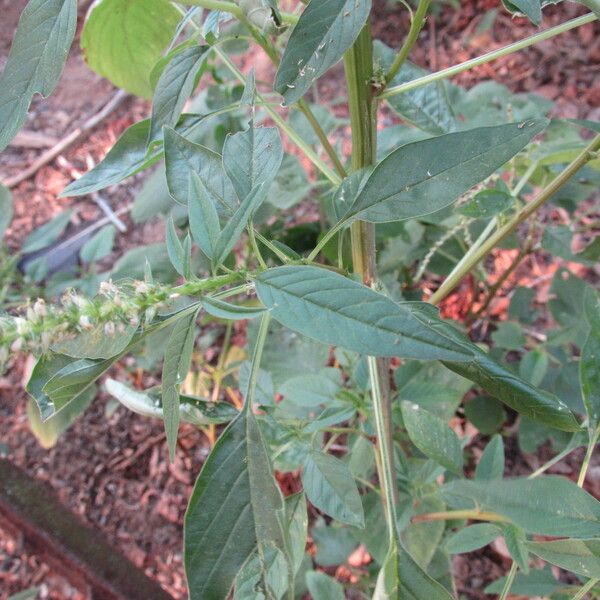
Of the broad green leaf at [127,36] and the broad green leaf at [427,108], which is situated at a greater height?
the broad green leaf at [127,36]

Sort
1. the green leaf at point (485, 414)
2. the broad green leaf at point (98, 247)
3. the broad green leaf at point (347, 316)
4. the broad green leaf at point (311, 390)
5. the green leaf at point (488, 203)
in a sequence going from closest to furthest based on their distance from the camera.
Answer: the broad green leaf at point (347, 316) < the green leaf at point (488, 203) < the broad green leaf at point (311, 390) < the green leaf at point (485, 414) < the broad green leaf at point (98, 247)

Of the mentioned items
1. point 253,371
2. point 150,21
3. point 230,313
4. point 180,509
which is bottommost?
point 180,509

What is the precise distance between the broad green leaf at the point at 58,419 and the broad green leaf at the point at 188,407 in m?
0.60

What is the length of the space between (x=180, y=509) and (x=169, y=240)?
124cm

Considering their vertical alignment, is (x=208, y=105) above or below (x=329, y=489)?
above

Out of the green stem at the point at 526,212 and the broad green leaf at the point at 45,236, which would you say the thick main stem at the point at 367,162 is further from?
the broad green leaf at the point at 45,236

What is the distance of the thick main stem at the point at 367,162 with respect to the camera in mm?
643

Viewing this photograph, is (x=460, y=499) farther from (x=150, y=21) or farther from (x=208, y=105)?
(x=208, y=105)

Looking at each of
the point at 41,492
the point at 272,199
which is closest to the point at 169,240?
the point at 272,199

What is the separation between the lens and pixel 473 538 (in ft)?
2.56

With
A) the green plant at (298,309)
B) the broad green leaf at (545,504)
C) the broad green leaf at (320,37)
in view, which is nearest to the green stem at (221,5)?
the green plant at (298,309)

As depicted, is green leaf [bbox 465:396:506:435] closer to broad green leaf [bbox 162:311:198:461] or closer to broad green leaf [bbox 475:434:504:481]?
broad green leaf [bbox 475:434:504:481]

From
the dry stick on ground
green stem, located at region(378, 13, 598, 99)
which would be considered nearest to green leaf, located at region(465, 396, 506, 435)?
green stem, located at region(378, 13, 598, 99)

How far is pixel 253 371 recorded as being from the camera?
0.64 m
